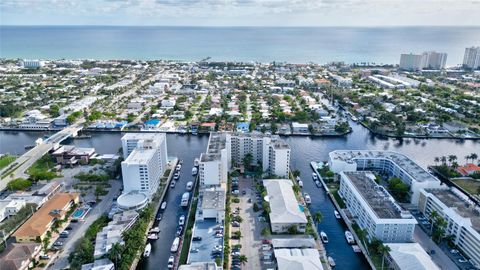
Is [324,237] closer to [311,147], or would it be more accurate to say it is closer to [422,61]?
[311,147]

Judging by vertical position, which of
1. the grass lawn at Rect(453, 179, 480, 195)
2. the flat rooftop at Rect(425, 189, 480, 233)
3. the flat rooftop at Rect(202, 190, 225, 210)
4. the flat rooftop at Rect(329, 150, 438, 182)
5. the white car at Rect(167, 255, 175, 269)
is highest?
the flat rooftop at Rect(329, 150, 438, 182)

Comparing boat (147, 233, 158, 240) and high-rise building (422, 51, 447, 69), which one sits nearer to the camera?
boat (147, 233, 158, 240)

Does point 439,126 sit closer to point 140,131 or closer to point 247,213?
point 247,213

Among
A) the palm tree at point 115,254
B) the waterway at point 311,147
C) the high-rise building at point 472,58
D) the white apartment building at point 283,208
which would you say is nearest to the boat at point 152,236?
the waterway at point 311,147

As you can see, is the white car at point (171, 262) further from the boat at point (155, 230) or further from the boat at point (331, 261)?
the boat at point (331, 261)

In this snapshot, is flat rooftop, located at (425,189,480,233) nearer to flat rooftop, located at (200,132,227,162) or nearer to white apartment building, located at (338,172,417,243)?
white apartment building, located at (338,172,417,243)

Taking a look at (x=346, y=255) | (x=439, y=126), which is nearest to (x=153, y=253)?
(x=346, y=255)

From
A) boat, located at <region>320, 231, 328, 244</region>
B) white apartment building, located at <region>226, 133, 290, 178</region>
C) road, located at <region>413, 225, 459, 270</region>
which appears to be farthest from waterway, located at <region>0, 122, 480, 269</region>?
road, located at <region>413, 225, 459, 270</region>
